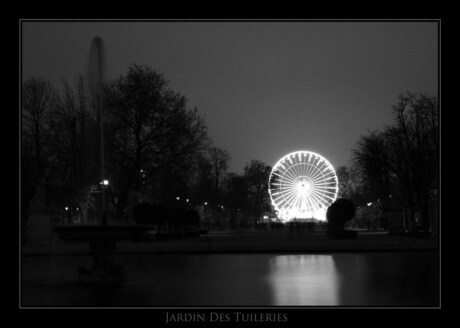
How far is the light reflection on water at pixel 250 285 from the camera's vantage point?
563 inches

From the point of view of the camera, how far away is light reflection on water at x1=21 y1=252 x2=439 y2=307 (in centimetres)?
1429

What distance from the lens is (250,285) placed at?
56.5 ft

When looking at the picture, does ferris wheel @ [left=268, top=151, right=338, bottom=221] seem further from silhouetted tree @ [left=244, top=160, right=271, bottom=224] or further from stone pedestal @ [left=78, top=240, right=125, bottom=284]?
stone pedestal @ [left=78, top=240, right=125, bottom=284]

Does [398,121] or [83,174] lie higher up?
[398,121]

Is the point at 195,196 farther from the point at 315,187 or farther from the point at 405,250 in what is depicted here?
the point at 405,250

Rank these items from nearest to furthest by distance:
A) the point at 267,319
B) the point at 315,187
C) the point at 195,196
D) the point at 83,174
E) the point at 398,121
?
the point at 267,319, the point at 83,174, the point at 398,121, the point at 315,187, the point at 195,196

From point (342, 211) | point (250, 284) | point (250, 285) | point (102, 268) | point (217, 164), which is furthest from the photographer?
point (217, 164)

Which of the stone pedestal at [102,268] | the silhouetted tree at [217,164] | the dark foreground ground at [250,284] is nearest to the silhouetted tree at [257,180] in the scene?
the silhouetted tree at [217,164]

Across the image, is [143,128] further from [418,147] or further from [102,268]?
[102,268]

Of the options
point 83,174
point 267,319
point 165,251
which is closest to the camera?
point 267,319

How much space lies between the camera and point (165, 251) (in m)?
34.9

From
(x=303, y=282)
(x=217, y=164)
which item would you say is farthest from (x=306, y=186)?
(x=303, y=282)
